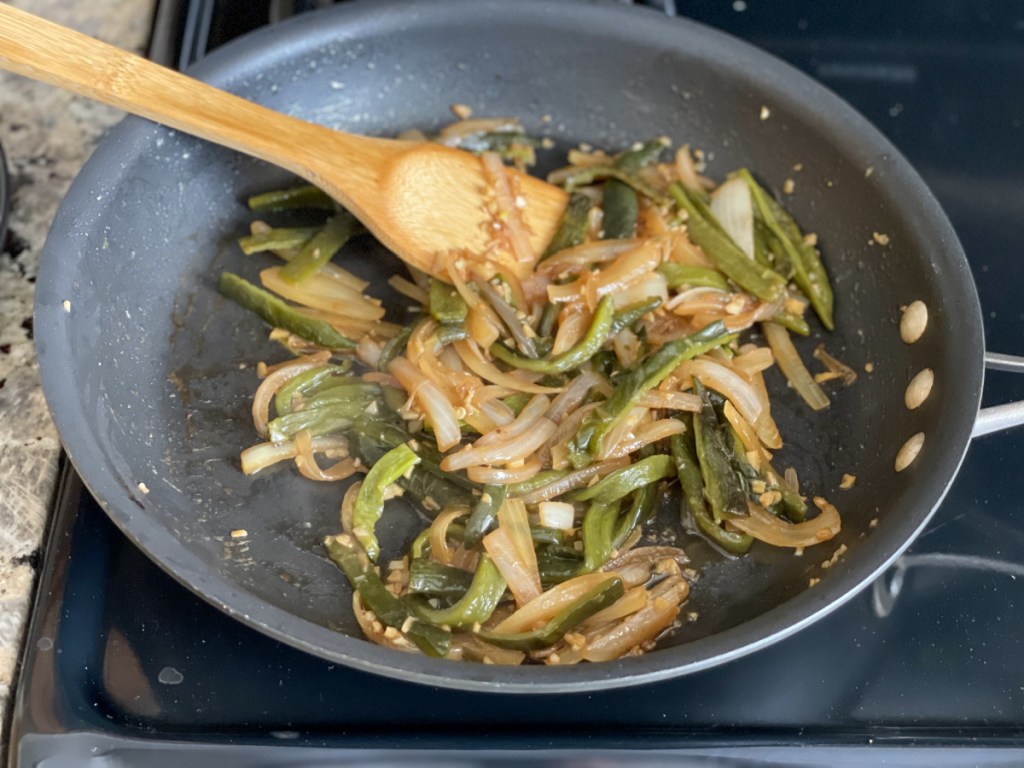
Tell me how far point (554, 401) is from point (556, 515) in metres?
0.22

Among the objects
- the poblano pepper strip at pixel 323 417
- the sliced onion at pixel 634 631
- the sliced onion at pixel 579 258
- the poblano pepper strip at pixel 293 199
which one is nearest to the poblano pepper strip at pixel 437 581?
the sliced onion at pixel 634 631

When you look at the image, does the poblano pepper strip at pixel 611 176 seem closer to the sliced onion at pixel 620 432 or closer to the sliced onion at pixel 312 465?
the sliced onion at pixel 620 432

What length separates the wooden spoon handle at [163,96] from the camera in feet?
5.47

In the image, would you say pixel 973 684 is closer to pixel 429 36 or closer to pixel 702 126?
pixel 702 126

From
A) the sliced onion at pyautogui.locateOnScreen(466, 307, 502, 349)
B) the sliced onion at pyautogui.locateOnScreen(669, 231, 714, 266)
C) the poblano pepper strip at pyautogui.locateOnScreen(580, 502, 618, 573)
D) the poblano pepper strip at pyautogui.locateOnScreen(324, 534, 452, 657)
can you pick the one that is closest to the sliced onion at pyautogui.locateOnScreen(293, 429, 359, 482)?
the poblano pepper strip at pyautogui.locateOnScreen(324, 534, 452, 657)

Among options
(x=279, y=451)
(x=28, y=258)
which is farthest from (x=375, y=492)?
(x=28, y=258)

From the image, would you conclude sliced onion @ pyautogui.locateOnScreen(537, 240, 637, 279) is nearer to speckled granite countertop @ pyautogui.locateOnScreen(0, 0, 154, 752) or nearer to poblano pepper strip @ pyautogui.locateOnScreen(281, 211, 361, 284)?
poblano pepper strip @ pyautogui.locateOnScreen(281, 211, 361, 284)

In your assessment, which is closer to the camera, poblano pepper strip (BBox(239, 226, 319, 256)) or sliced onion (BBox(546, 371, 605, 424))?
sliced onion (BBox(546, 371, 605, 424))

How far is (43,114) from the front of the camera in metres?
2.13

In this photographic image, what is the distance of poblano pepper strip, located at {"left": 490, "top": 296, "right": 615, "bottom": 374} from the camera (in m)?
1.79

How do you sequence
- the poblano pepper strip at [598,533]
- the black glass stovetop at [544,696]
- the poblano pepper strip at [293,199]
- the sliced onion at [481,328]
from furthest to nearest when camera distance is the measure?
1. the poblano pepper strip at [293,199]
2. the sliced onion at [481,328]
3. the poblano pepper strip at [598,533]
4. the black glass stovetop at [544,696]

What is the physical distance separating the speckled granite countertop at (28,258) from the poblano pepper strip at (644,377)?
93 centimetres

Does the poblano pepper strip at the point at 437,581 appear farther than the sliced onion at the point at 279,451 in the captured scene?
No

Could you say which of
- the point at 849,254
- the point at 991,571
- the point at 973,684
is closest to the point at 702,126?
the point at 849,254
